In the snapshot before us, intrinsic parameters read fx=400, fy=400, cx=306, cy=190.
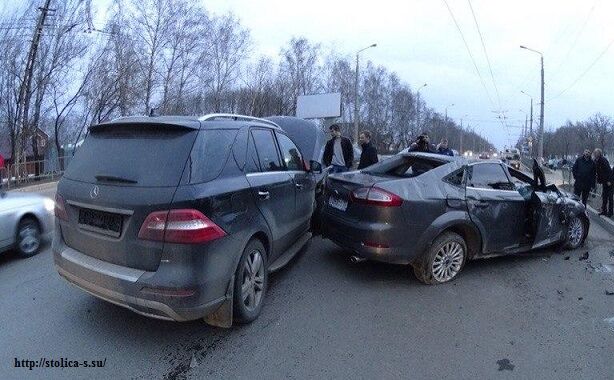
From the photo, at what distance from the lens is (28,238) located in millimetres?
5586

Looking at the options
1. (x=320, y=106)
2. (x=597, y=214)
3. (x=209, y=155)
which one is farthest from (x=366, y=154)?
(x=320, y=106)

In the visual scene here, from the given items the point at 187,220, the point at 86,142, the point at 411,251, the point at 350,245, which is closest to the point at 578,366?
the point at 411,251

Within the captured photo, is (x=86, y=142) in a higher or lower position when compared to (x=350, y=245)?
higher

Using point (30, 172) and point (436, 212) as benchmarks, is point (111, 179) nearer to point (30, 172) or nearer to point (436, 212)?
point (436, 212)

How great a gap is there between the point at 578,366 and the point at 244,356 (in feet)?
8.69

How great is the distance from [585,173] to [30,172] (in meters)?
22.0

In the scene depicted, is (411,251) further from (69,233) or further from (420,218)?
(69,233)

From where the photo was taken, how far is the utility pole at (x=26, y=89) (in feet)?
58.3

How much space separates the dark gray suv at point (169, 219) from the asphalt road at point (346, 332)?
1.38 feet

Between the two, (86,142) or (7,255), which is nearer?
(86,142)

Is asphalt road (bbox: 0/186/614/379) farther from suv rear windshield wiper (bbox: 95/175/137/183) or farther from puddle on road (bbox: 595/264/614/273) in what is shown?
suv rear windshield wiper (bbox: 95/175/137/183)

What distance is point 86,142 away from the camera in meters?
3.53

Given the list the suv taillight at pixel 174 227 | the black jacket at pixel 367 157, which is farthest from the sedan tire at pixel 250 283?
the black jacket at pixel 367 157

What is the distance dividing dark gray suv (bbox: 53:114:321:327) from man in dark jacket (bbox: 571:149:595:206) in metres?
10.0
